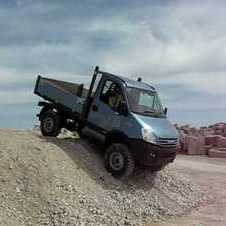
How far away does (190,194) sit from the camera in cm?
1648

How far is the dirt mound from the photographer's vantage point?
1147 cm

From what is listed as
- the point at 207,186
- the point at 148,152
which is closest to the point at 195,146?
the point at 207,186

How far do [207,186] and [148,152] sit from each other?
15.6 feet

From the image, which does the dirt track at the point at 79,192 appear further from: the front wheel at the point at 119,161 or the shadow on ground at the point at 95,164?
the front wheel at the point at 119,161

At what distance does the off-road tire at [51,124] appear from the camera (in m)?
16.9

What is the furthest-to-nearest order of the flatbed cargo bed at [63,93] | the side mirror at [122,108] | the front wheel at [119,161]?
the flatbed cargo bed at [63,93], the side mirror at [122,108], the front wheel at [119,161]

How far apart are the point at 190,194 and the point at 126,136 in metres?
3.10

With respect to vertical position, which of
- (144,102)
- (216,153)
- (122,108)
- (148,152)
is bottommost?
(216,153)

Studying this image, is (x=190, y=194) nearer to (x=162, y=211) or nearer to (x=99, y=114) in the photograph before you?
(x=162, y=211)

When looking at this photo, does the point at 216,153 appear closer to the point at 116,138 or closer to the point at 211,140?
the point at 211,140

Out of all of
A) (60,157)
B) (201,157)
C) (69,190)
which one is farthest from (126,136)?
(201,157)

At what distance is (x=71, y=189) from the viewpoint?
12664mm

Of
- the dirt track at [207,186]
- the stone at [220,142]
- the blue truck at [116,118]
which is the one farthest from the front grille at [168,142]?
the stone at [220,142]

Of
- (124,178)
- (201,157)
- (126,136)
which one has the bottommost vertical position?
(201,157)
